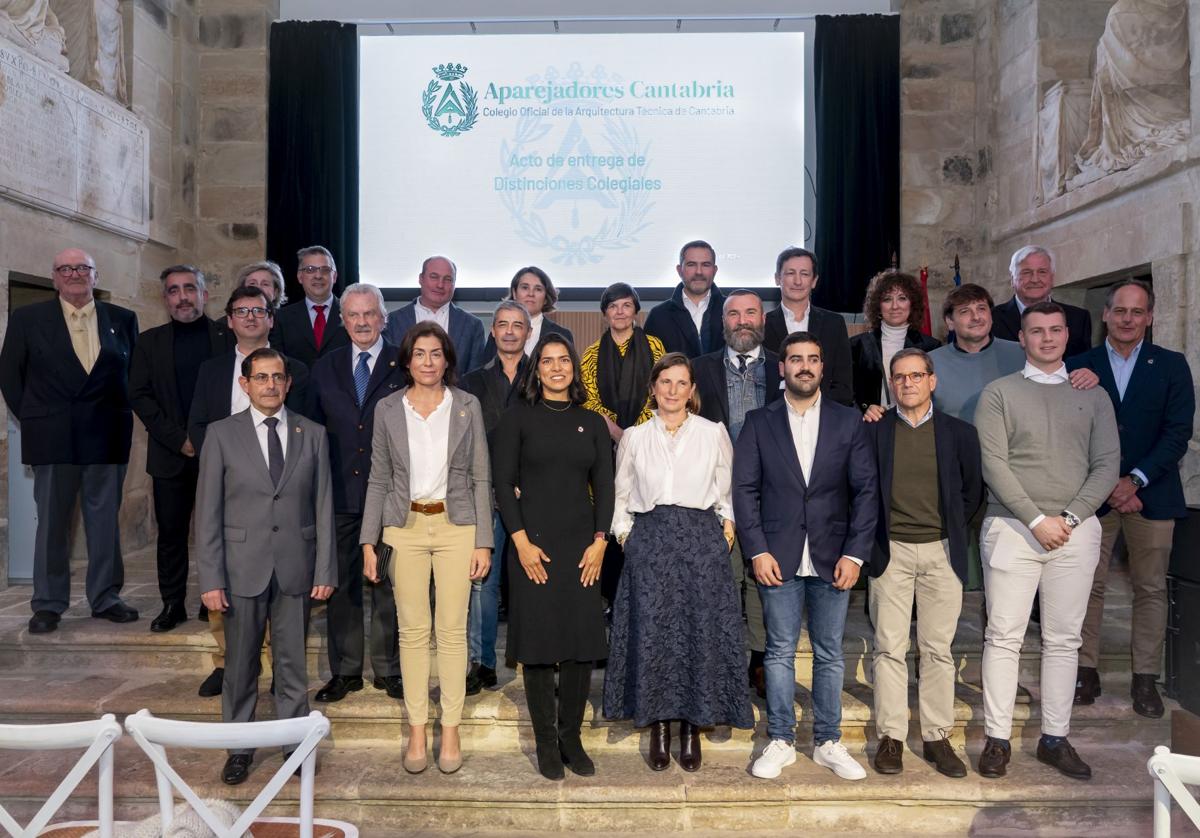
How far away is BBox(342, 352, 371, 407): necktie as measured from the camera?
3661 millimetres

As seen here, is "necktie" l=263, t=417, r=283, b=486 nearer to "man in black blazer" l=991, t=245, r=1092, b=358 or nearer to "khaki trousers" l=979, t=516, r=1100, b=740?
"khaki trousers" l=979, t=516, r=1100, b=740

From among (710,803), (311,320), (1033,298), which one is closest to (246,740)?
(710,803)

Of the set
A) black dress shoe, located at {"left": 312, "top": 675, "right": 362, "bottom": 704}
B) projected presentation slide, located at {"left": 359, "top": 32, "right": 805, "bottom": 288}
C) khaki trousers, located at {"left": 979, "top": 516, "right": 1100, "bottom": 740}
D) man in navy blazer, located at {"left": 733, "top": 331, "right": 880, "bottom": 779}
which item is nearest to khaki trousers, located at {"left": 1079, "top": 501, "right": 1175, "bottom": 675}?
khaki trousers, located at {"left": 979, "top": 516, "right": 1100, "bottom": 740}

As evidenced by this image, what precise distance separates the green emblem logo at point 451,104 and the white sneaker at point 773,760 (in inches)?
224

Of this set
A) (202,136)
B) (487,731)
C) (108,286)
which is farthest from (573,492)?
(202,136)

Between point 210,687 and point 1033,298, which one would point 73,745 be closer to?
point 210,687

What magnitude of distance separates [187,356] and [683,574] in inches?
93.2

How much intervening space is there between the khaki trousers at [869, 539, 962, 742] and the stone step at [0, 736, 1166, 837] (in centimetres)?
21

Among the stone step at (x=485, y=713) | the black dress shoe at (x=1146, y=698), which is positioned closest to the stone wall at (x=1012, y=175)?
the black dress shoe at (x=1146, y=698)

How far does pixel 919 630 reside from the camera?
10.9 ft

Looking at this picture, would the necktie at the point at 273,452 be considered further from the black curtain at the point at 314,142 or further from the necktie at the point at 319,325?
the black curtain at the point at 314,142

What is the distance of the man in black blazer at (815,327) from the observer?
3.96 m

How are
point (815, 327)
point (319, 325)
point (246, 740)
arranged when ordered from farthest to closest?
point (319, 325)
point (815, 327)
point (246, 740)

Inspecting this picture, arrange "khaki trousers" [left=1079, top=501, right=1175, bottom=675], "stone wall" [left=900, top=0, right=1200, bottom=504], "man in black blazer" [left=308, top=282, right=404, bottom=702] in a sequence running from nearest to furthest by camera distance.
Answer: "man in black blazer" [left=308, top=282, right=404, bottom=702]
"khaki trousers" [left=1079, top=501, right=1175, bottom=675]
"stone wall" [left=900, top=0, right=1200, bottom=504]
